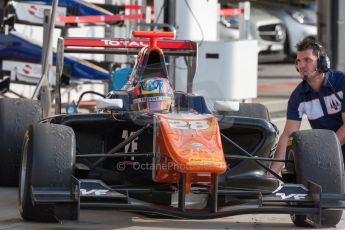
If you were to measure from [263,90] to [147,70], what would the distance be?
10704mm

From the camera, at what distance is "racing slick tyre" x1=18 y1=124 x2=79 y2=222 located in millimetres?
6723

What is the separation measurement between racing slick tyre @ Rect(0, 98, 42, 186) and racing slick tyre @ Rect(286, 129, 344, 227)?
7.98ft

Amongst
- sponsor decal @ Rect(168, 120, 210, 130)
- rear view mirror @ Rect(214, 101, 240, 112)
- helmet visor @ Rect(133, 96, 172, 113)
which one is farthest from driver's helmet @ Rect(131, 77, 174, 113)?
sponsor decal @ Rect(168, 120, 210, 130)

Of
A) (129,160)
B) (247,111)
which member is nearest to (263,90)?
(247,111)

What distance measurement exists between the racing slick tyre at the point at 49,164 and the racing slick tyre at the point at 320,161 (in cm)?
148

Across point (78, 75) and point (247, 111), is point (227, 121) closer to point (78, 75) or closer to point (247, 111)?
point (247, 111)

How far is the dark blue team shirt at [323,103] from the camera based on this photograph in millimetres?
8133

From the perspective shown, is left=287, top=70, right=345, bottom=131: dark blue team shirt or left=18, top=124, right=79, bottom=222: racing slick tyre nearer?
left=18, top=124, right=79, bottom=222: racing slick tyre

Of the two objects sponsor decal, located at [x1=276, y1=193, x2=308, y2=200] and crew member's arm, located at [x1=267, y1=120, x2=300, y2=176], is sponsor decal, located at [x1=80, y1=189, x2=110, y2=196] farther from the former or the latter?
crew member's arm, located at [x1=267, y1=120, x2=300, y2=176]

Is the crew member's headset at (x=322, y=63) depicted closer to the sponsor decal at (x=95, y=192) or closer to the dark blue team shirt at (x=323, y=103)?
the dark blue team shirt at (x=323, y=103)

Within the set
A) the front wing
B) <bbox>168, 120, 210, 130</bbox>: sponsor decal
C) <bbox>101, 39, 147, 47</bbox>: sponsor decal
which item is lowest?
the front wing

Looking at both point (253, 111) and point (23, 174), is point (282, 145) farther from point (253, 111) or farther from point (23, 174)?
point (23, 174)

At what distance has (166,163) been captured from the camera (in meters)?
6.80

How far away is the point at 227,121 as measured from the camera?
7.45m
